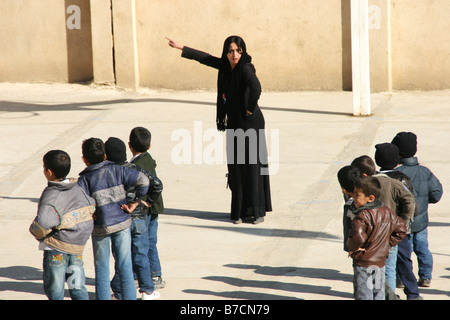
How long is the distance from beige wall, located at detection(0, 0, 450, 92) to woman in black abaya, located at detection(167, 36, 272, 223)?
24.4 feet

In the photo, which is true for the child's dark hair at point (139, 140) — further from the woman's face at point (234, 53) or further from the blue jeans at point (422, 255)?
the blue jeans at point (422, 255)

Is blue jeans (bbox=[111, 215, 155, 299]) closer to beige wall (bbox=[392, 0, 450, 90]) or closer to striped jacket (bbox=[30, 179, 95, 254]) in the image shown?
striped jacket (bbox=[30, 179, 95, 254])

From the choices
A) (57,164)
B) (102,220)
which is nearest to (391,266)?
(102,220)

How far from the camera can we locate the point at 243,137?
7.67 meters

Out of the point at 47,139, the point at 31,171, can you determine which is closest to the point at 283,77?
the point at 47,139

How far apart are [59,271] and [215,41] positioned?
35.6 feet

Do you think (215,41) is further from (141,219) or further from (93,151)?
(93,151)

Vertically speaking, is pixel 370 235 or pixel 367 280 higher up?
pixel 370 235

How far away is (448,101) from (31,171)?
7667 millimetres

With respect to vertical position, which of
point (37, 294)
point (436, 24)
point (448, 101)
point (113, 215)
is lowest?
point (37, 294)

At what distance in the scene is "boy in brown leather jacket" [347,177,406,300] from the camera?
4.77m

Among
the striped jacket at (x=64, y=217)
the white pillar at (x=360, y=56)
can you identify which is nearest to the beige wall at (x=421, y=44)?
the white pillar at (x=360, y=56)

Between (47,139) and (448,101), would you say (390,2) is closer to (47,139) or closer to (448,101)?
(448,101)

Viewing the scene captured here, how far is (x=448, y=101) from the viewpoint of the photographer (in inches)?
538
